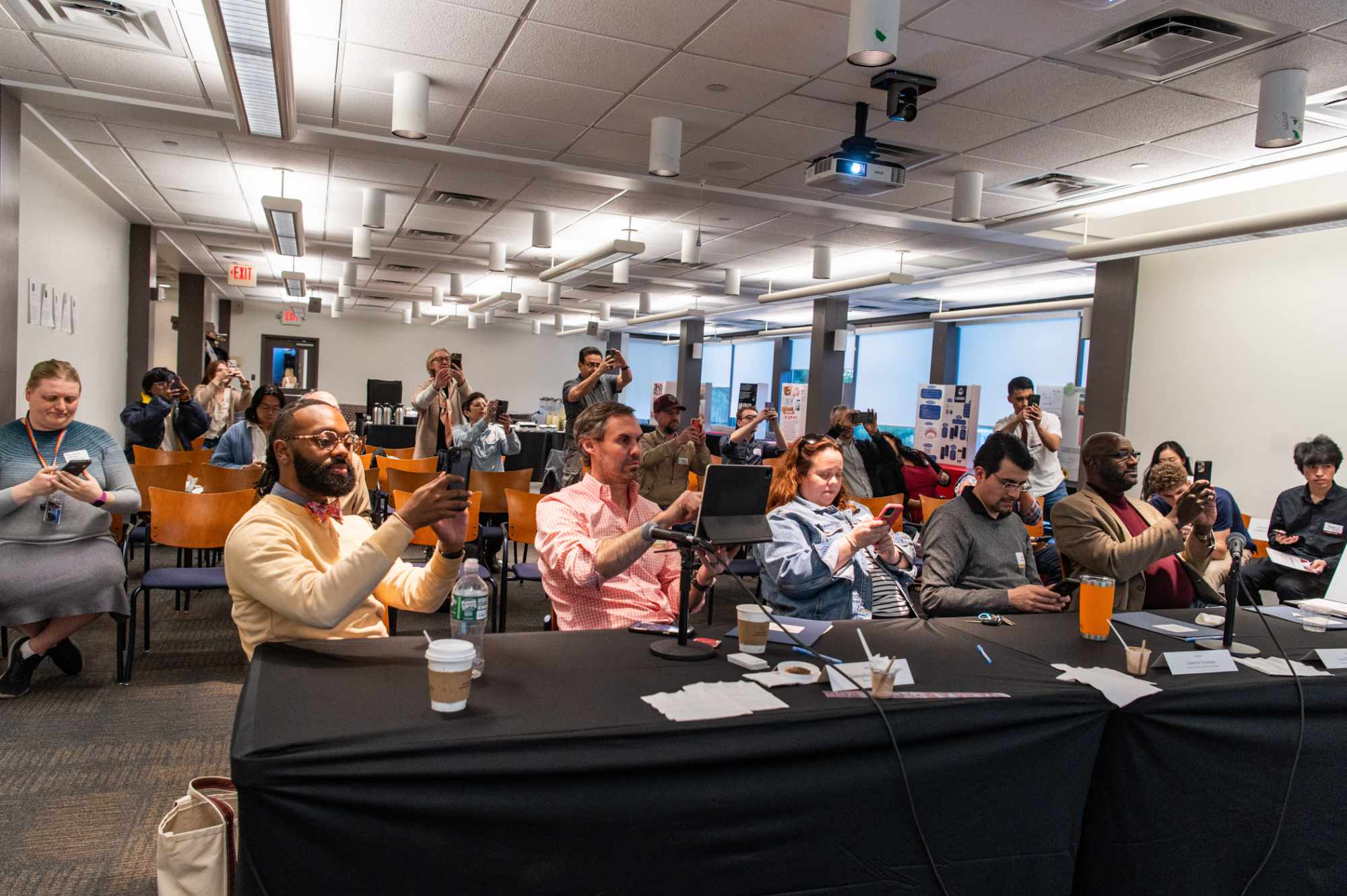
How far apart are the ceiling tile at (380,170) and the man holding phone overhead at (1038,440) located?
488 centimetres

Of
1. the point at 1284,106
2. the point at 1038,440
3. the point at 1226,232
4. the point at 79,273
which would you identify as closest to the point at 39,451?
the point at 79,273

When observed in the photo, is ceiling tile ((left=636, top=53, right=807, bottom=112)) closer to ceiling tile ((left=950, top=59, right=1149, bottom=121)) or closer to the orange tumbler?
ceiling tile ((left=950, top=59, right=1149, bottom=121))

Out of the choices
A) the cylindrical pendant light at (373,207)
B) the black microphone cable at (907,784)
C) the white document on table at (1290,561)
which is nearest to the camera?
the black microphone cable at (907,784)

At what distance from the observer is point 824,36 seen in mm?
4027

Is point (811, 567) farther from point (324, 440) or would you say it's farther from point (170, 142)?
point (170, 142)

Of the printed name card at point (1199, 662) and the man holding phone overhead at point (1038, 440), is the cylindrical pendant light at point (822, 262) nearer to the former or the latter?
the man holding phone overhead at point (1038, 440)

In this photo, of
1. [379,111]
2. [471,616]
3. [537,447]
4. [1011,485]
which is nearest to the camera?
[471,616]

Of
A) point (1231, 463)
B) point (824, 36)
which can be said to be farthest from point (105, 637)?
point (1231, 463)

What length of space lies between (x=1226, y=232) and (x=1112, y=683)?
193 inches

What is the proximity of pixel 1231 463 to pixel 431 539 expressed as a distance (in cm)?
617

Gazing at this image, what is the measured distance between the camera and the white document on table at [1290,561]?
445cm

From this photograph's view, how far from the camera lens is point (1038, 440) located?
21.6ft

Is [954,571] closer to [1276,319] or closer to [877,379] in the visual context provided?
[1276,319]

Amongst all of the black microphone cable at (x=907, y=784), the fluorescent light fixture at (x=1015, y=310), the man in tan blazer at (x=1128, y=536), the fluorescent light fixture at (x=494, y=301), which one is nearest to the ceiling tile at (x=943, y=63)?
the man in tan blazer at (x=1128, y=536)
